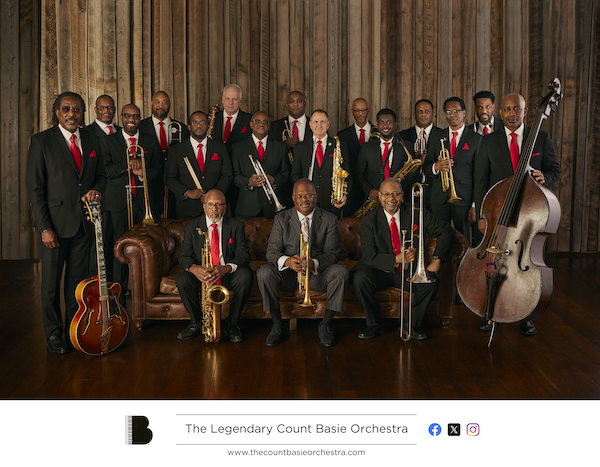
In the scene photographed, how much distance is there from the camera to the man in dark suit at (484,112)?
4953mm

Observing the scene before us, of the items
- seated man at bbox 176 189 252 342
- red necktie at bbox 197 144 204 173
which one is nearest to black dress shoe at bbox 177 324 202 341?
seated man at bbox 176 189 252 342

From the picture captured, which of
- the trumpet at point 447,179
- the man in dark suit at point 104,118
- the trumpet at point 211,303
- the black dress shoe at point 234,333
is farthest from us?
the man in dark suit at point 104,118

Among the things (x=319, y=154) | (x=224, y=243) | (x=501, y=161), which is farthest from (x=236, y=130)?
(x=501, y=161)

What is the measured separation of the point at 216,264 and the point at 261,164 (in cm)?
122

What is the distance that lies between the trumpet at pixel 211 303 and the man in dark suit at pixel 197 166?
3.33 feet

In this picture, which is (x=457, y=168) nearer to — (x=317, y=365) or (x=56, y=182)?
(x=317, y=365)

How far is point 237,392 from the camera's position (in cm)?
310

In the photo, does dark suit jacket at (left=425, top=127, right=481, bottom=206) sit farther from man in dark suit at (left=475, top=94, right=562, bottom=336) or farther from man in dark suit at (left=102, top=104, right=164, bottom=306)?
man in dark suit at (left=102, top=104, right=164, bottom=306)

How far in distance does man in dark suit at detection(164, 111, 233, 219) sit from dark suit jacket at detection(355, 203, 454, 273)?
4.61 feet

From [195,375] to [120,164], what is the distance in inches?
87.9

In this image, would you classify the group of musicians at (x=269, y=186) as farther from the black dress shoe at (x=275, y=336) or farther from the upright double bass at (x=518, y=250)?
the upright double bass at (x=518, y=250)

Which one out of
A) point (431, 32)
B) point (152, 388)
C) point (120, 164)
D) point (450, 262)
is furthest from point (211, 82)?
point (152, 388)
